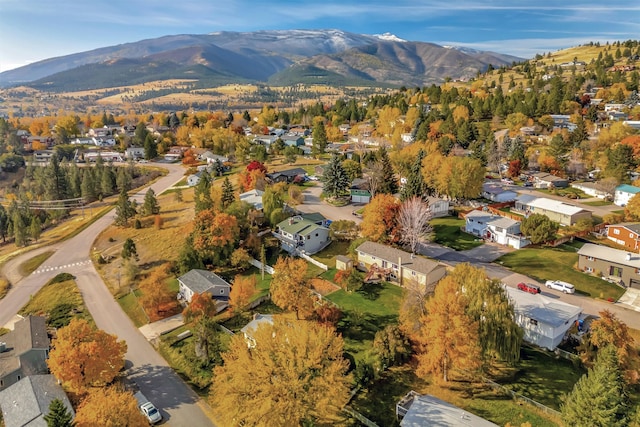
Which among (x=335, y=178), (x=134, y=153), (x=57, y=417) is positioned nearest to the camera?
(x=57, y=417)

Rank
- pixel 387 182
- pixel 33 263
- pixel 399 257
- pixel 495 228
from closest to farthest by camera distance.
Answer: pixel 399 257 → pixel 495 228 → pixel 33 263 → pixel 387 182

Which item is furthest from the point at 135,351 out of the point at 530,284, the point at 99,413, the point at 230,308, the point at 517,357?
the point at 530,284

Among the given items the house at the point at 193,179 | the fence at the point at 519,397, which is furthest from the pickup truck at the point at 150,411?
the house at the point at 193,179

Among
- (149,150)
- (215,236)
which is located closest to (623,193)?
(215,236)

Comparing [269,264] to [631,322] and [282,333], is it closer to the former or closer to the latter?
[282,333]

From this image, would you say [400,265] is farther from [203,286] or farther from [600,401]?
[600,401]

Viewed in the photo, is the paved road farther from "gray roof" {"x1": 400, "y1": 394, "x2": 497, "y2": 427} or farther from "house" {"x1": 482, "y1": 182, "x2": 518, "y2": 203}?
"gray roof" {"x1": 400, "y1": 394, "x2": 497, "y2": 427}
